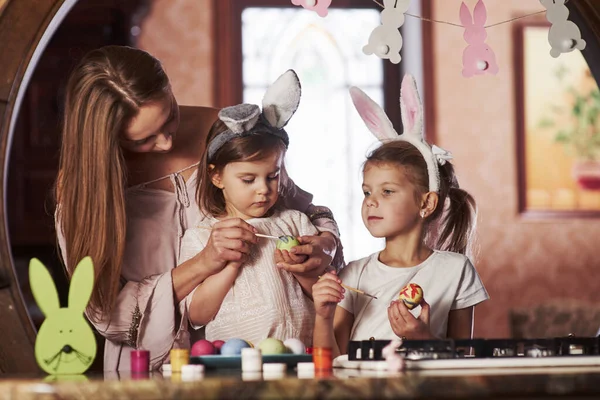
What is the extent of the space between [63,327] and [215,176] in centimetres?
52

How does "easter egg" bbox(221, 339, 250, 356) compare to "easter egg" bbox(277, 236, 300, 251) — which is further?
"easter egg" bbox(277, 236, 300, 251)

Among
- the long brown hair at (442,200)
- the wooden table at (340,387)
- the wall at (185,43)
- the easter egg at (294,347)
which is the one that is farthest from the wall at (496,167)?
the wooden table at (340,387)

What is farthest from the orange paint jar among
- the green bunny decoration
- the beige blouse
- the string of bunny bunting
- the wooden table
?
the string of bunny bunting

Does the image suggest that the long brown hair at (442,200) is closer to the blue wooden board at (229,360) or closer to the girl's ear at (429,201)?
the girl's ear at (429,201)

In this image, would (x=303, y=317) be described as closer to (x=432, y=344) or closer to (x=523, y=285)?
(x=432, y=344)

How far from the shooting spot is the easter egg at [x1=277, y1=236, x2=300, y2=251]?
4.84ft

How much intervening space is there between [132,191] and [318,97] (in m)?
3.37

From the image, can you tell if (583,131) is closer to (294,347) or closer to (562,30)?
Result: (562,30)

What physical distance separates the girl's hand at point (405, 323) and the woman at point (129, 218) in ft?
0.64

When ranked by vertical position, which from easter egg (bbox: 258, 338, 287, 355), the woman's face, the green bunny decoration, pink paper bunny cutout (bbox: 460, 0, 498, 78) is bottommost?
easter egg (bbox: 258, 338, 287, 355)

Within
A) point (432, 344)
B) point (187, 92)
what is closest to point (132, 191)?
point (432, 344)

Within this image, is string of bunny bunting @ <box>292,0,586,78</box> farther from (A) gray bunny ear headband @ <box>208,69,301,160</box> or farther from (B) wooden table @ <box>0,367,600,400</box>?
(B) wooden table @ <box>0,367,600,400</box>

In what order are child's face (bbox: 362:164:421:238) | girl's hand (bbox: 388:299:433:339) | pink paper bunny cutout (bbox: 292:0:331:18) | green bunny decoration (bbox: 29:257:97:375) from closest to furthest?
green bunny decoration (bbox: 29:257:97:375)
girl's hand (bbox: 388:299:433:339)
pink paper bunny cutout (bbox: 292:0:331:18)
child's face (bbox: 362:164:421:238)

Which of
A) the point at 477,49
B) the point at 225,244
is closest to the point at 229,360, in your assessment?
the point at 225,244
